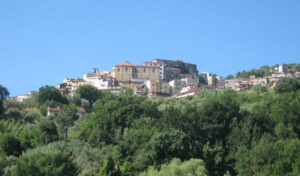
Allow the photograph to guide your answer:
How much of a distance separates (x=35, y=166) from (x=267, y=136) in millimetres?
20383

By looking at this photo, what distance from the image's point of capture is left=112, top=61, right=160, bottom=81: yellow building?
104 metres

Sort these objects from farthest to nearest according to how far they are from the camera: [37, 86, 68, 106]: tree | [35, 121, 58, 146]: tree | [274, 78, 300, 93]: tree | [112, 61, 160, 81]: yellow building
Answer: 1. [112, 61, 160, 81]: yellow building
2. [37, 86, 68, 106]: tree
3. [274, 78, 300, 93]: tree
4. [35, 121, 58, 146]: tree

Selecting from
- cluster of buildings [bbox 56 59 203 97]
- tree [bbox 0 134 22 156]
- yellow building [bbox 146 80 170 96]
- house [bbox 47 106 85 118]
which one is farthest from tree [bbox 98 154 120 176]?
yellow building [bbox 146 80 170 96]

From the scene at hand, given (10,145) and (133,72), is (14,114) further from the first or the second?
(133,72)

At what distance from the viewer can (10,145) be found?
47.1 metres

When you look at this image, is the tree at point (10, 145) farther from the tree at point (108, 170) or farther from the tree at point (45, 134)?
the tree at point (108, 170)

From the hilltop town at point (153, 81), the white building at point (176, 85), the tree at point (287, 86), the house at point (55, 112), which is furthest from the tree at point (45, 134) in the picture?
the white building at point (176, 85)

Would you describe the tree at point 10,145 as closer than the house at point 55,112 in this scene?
Yes

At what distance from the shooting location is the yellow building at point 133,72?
103812 millimetres

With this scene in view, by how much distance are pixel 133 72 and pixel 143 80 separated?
2.98 m

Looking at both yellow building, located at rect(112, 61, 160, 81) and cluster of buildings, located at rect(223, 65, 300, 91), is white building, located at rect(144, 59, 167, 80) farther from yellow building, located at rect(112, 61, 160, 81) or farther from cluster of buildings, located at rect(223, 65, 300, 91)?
cluster of buildings, located at rect(223, 65, 300, 91)

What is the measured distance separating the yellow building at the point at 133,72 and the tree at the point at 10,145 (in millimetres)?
56549

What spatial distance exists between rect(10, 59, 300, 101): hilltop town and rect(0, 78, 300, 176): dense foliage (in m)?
38.1

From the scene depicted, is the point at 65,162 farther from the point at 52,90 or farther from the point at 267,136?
the point at 52,90
